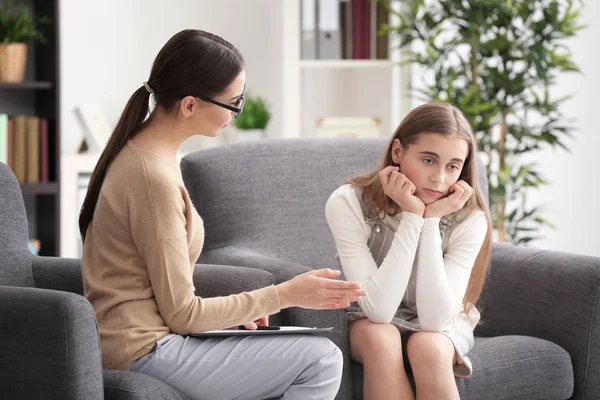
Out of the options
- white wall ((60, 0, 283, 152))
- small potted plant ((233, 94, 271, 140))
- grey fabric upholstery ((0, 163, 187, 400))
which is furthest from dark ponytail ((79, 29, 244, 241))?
white wall ((60, 0, 283, 152))

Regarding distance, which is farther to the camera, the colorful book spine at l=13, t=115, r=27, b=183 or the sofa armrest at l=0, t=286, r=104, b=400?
the colorful book spine at l=13, t=115, r=27, b=183

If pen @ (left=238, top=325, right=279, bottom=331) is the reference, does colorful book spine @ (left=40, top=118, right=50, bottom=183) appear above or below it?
above

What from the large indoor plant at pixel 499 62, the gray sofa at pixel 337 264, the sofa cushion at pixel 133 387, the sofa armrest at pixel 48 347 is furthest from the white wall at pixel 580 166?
the sofa armrest at pixel 48 347

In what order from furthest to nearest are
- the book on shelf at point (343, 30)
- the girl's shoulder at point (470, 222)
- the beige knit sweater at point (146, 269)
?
the book on shelf at point (343, 30) → the girl's shoulder at point (470, 222) → the beige knit sweater at point (146, 269)

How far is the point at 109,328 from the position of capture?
187cm

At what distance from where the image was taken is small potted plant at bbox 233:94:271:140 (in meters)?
4.50

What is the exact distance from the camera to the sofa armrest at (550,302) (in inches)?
94.8

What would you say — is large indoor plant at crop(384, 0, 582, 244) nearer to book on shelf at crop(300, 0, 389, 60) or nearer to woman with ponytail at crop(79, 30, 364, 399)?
book on shelf at crop(300, 0, 389, 60)

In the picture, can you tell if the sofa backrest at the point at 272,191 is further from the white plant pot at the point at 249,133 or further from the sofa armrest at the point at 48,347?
the white plant pot at the point at 249,133

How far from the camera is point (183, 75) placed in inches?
73.4

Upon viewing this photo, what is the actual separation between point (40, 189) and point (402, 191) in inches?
96.3

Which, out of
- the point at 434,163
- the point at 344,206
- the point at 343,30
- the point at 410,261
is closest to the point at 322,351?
the point at 410,261

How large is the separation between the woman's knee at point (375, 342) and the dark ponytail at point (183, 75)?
666 mm

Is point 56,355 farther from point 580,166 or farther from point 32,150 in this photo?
point 580,166
